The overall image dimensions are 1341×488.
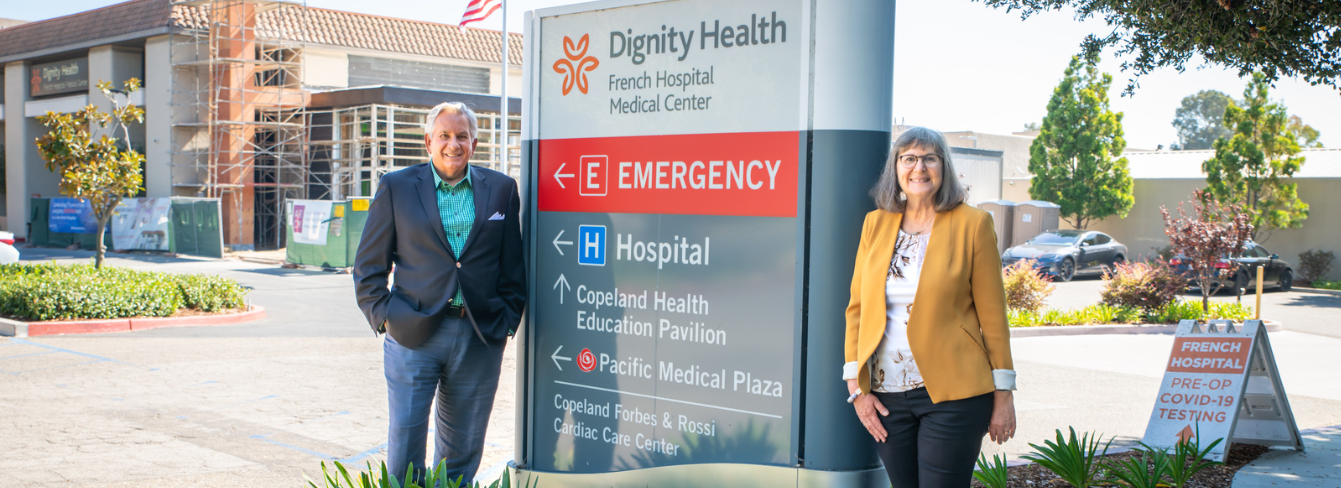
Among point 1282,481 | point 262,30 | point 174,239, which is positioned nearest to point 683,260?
point 1282,481

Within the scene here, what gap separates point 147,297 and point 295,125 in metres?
21.0

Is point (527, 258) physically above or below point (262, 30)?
below

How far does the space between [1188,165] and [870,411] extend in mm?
Answer: 38246

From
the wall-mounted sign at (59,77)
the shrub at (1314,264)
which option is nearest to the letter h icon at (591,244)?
the shrub at (1314,264)

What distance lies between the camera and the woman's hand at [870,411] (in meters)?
3.20

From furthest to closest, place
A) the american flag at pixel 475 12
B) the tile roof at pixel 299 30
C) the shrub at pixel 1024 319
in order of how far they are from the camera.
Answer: the tile roof at pixel 299 30
the american flag at pixel 475 12
the shrub at pixel 1024 319

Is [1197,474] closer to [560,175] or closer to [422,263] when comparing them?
[560,175]

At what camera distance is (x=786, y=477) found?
11.9 ft

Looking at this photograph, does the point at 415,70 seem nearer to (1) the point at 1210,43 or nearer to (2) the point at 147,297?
(2) the point at 147,297

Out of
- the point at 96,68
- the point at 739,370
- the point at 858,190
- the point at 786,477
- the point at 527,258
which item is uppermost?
the point at 96,68

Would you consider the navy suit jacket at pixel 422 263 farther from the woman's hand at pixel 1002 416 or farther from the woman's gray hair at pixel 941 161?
the woman's hand at pixel 1002 416

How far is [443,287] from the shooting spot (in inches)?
150

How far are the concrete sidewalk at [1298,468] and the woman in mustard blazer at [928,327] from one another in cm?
301

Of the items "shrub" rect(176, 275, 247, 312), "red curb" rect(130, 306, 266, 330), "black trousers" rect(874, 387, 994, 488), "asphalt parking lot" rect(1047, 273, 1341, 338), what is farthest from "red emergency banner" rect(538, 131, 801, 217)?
"asphalt parking lot" rect(1047, 273, 1341, 338)
